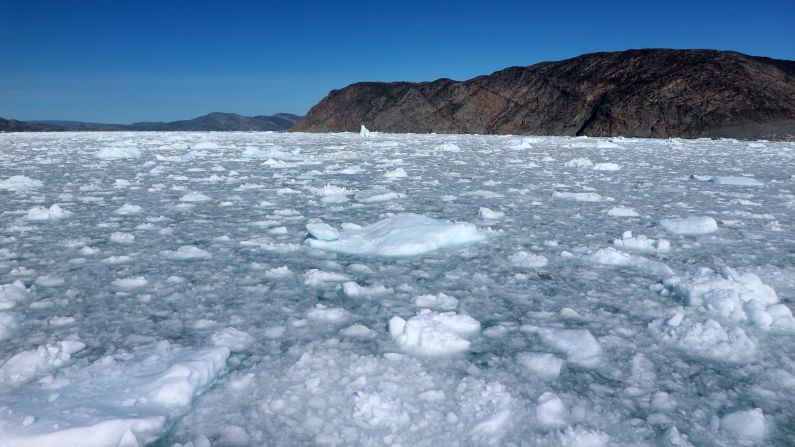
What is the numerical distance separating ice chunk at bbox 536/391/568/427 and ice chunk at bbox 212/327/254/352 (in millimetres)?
1050

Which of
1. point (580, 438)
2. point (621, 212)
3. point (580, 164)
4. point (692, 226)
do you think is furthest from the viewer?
point (580, 164)

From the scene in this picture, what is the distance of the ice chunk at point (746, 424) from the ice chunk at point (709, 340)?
38cm

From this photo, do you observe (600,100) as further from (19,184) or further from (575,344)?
(575,344)

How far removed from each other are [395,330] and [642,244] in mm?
2064

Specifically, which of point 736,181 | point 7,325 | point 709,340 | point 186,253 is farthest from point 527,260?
point 736,181

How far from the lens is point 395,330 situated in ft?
6.28

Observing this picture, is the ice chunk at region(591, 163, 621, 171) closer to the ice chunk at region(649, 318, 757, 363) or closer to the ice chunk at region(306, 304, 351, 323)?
the ice chunk at region(649, 318, 757, 363)

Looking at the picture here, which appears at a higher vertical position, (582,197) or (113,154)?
(582,197)

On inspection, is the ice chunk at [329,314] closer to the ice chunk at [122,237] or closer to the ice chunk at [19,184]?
the ice chunk at [122,237]

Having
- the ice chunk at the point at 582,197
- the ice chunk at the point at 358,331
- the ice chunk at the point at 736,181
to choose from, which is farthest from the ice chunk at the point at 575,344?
the ice chunk at the point at 736,181

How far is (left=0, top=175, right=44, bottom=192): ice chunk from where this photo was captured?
18.9 feet

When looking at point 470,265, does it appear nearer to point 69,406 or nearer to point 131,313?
point 131,313

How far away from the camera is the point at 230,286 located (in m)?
2.48

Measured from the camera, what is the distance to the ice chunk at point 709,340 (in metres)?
1.77
